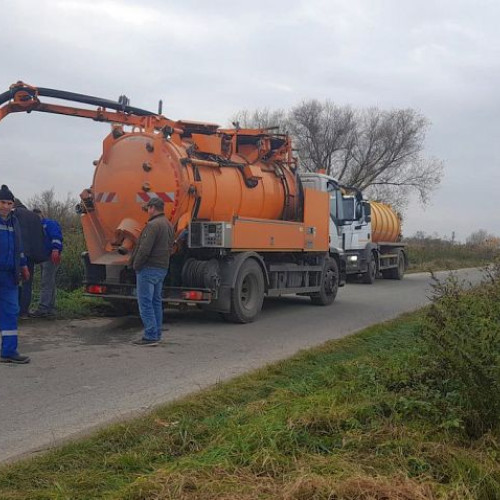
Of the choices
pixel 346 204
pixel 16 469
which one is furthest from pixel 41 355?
pixel 346 204

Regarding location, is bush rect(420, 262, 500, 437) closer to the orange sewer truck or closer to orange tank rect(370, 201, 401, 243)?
the orange sewer truck

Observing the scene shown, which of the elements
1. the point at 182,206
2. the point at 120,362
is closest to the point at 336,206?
the point at 182,206

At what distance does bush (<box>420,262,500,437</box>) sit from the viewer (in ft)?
13.2

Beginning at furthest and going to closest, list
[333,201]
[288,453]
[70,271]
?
[333,201], [70,271], [288,453]

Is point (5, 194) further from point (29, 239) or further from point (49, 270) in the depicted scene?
point (49, 270)

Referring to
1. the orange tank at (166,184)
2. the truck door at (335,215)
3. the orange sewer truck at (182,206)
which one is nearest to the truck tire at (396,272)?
the truck door at (335,215)

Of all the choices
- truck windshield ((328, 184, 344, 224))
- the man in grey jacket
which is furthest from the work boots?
truck windshield ((328, 184, 344, 224))

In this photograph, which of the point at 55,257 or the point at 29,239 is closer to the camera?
the point at 29,239

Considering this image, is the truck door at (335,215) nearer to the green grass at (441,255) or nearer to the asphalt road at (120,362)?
the asphalt road at (120,362)

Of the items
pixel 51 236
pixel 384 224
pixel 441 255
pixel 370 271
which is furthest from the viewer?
pixel 441 255

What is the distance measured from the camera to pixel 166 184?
9.24m

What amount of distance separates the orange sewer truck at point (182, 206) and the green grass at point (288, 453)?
14.5ft

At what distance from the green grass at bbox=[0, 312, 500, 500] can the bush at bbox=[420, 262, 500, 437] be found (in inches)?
4.8

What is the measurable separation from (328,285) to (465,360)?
932 cm
